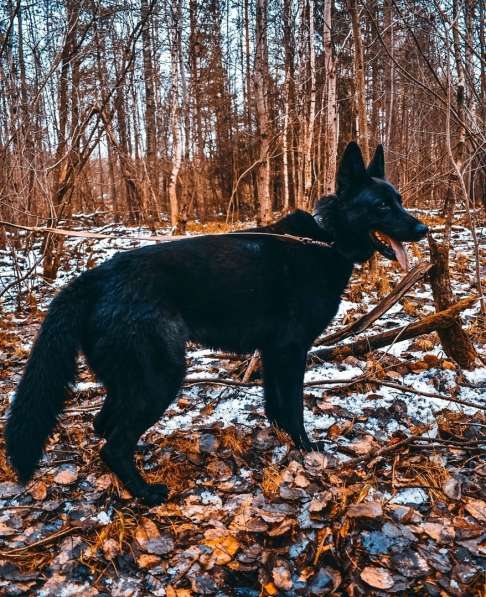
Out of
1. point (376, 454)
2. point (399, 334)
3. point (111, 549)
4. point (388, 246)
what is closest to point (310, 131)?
point (399, 334)

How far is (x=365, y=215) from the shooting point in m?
2.90

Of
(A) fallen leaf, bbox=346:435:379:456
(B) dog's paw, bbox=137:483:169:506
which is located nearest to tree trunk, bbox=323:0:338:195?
(A) fallen leaf, bbox=346:435:379:456

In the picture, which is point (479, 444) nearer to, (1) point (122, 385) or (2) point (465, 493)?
(2) point (465, 493)

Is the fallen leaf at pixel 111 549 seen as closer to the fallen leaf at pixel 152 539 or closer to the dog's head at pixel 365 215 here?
the fallen leaf at pixel 152 539

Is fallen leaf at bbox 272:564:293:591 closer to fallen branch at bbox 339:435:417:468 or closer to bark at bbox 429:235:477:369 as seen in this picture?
fallen branch at bbox 339:435:417:468

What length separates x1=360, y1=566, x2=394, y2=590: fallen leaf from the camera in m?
1.73

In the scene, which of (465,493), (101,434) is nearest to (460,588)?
(465,493)

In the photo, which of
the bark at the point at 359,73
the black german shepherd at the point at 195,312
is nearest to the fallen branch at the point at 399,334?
the black german shepherd at the point at 195,312

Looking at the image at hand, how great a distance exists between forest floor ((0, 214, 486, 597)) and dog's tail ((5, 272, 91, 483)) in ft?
0.74

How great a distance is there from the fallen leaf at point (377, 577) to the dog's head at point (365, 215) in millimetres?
1792

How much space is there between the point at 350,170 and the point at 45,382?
90.1 inches

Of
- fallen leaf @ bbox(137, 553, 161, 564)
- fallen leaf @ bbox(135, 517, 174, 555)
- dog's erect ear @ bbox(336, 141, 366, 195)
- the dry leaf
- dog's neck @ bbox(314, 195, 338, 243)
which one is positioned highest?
dog's erect ear @ bbox(336, 141, 366, 195)

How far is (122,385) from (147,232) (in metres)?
10.8

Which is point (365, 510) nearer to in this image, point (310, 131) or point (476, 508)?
point (476, 508)
